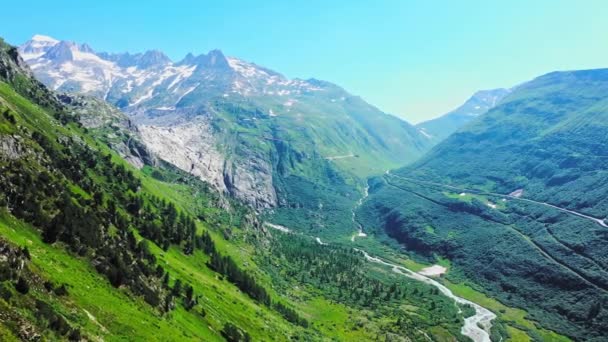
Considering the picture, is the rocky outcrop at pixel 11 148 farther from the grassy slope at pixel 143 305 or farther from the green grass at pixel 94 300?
the green grass at pixel 94 300

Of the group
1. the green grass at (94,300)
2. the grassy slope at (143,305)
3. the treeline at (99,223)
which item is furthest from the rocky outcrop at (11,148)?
the green grass at (94,300)

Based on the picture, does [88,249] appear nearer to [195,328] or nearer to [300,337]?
[195,328]

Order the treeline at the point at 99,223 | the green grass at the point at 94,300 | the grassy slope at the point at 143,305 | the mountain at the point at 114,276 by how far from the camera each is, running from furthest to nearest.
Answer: the treeline at the point at 99,223 < the grassy slope at the point at 143,305 < the green grass at the point at 94,300 < the mountain at the point at 114,276

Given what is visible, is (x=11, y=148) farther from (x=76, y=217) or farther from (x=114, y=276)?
(x=114, y=276)

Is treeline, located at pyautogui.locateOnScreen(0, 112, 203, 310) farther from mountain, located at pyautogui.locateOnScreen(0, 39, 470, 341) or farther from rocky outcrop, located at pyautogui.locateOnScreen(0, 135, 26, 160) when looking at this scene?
rocky outcrop, located at pyautogui.locateOnScreen(0, 135, 26, 160)

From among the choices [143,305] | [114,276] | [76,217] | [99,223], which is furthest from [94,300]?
[99,223]

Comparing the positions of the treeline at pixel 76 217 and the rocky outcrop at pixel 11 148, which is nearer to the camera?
the treeline at pixel 76 217

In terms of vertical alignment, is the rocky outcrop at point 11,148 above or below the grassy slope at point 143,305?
above

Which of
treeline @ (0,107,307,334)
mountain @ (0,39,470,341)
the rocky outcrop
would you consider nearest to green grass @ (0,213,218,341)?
mountain @ (0,39,470,341)

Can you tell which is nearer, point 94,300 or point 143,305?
point 94,300

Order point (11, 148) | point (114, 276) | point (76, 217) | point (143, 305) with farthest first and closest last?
point (11, 148)
point (76, 217)
point (114, 276)
point (143, 305)

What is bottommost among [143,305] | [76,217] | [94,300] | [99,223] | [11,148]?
[143,305]

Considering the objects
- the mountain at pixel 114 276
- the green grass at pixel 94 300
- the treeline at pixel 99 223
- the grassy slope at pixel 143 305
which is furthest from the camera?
the treeline at pixel 99 223
